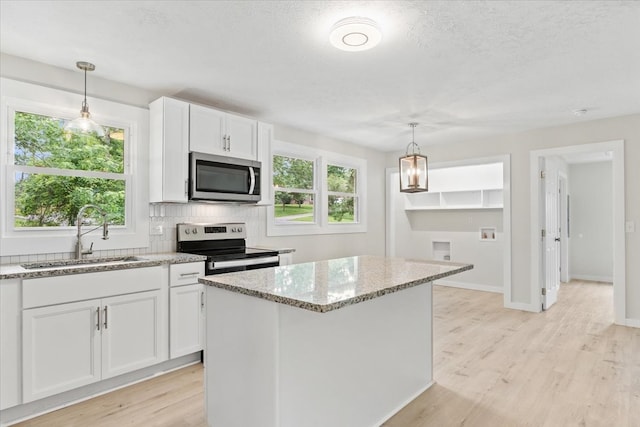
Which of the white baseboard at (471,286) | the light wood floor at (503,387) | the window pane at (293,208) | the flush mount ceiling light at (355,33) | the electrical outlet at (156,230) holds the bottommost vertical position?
the light wood floor at (503,387)

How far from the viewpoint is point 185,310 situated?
297 cm

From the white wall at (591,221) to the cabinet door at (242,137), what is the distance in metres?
6.44

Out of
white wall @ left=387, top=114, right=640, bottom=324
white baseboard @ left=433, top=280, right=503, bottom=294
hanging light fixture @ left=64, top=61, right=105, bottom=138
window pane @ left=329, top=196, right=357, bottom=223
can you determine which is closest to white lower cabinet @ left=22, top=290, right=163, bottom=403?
hanging light fixture @ left=64, top=61, right=105, bottom=138

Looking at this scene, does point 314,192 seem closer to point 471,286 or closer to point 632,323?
point 471,286

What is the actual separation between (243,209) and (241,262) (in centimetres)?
94

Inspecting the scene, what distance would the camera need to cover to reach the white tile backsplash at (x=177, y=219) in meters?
2.79

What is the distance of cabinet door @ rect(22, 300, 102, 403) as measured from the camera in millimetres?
2225

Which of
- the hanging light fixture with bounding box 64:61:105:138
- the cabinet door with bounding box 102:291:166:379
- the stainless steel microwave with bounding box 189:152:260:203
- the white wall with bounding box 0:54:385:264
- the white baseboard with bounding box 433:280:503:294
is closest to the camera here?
the cabinet door with bounding box 102:291:166:379

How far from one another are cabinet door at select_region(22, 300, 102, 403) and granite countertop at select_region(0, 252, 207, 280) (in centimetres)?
22

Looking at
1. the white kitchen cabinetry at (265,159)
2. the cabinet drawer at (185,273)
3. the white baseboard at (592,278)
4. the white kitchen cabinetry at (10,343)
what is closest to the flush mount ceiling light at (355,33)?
the white kitchen cabinetry at (265,159)

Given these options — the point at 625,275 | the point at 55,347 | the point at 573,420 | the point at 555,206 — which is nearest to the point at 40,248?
the point at 55,347

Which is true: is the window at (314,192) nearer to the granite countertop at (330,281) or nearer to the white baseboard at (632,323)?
the granite countertop at (330,281)

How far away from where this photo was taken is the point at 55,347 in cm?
231

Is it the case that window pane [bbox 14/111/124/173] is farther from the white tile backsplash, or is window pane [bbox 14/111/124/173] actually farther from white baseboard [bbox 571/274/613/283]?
white baseboard [bbox 571/274/613/283]
